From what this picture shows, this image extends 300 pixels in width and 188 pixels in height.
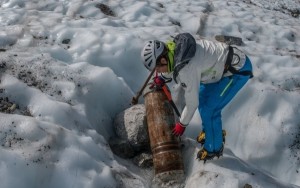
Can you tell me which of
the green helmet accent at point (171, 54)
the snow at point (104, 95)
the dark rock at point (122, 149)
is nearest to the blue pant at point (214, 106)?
the snow at point (104, 95)

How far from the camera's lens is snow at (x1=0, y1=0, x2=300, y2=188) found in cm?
494

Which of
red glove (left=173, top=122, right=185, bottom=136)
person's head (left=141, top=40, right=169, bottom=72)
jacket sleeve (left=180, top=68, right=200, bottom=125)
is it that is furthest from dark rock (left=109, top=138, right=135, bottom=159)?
person's head (left=141, top=40, right=169, bottom=72)

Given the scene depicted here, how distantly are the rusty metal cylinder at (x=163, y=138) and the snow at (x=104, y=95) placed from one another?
0.83 ft

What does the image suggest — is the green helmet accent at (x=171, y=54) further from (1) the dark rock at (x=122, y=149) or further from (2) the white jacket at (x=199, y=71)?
(1) the dark rock at (x=122, y=149)

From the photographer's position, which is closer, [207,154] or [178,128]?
[178,128]

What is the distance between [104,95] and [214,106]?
208 centimetres

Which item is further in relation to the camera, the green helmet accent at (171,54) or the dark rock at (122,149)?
the dark rock at (122,149)

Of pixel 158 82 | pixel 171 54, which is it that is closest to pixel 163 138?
pixel 158 82

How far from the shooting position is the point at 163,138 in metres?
5.59

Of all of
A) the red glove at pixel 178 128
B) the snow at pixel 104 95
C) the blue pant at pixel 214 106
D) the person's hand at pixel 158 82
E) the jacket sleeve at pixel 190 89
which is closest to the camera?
the jacket sleeve at pixel 190 89

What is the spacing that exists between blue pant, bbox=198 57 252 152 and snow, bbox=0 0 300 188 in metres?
0.36

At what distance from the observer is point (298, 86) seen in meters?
Result: 7.44

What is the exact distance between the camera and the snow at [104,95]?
4.94 metres

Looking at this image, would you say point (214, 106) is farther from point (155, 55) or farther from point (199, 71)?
point (155, 55)
